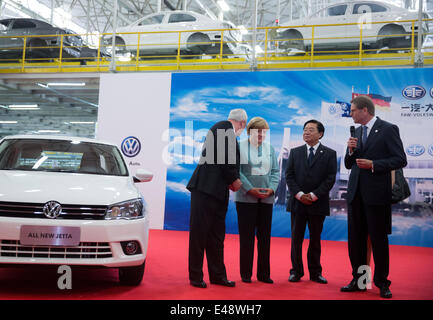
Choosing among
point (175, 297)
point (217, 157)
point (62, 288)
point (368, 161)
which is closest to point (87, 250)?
point (62, 288)

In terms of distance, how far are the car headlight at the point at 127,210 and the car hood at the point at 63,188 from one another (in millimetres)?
40

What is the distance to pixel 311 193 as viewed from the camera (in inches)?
163

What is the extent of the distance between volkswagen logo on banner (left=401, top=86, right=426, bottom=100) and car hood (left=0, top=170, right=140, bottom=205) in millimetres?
5942

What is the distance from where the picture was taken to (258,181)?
4137 mm

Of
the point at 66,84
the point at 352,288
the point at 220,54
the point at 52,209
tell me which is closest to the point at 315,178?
the point at 352,288

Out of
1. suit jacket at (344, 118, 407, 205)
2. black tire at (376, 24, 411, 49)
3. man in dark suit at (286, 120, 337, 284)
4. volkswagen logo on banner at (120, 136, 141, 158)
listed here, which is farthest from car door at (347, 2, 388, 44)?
suit jacket at (344, 118, 407, 205)

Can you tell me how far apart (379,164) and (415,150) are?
4.65m

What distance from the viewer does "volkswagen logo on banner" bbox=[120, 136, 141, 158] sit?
8812 millimetres

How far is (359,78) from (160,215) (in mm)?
4605

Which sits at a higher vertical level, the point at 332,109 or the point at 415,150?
the point at 332,109

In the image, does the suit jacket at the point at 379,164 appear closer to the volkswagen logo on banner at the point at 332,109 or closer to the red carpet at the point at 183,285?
the red carpet at the point at 183,285

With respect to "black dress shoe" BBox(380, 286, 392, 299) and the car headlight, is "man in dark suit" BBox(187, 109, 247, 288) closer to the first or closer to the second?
the car headlight

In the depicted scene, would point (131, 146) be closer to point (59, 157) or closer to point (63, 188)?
point (59, 157)

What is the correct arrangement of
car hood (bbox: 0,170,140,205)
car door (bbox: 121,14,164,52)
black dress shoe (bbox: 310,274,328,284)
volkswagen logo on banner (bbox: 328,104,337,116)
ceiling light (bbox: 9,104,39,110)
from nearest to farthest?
car hood (bbox: 0,170,140,205), black dress shoe (bbox: 310,274,328,284), volkswagen logo on banner (bbox: 328,104,337,116), car door (bbox: 121,14,164,52), ceiling light (bbox: 9,104,39,110)
